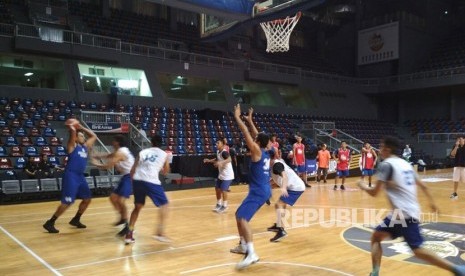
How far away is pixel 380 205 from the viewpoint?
10859 mm

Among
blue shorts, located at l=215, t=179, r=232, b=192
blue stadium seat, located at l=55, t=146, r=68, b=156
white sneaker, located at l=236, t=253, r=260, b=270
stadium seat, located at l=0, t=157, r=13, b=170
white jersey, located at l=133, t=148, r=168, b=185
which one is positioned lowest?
white sneaker, located at l=236, t=253, r=260, b=270

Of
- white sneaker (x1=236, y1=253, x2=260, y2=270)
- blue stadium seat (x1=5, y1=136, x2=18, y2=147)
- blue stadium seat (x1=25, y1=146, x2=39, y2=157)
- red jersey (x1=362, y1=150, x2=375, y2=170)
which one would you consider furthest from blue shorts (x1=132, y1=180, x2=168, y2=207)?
blue stadium seat (x1=5, y1=136, x2=18, y2=147)

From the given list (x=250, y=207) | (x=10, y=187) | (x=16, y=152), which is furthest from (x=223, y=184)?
(x=16, y=152)

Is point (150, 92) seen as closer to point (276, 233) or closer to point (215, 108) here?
point (215, 108)

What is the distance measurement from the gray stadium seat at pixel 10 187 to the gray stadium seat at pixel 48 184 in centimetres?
64

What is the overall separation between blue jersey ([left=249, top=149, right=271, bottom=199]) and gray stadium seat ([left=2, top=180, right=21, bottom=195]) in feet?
30.0

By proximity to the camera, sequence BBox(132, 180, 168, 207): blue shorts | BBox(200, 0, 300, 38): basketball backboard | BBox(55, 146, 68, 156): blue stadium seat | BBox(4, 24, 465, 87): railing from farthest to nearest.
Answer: BBox(4, 24, 465, 87): railing
BBox(55, 146, 68, 156): blue stadium seat
BBox(200, 0, 300, 38): basketball backboard
BBox(132, 180, 168, 207): blue shorts

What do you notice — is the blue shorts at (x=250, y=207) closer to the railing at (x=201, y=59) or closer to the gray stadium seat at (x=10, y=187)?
the gray stadium seat at (x=10, y=187)

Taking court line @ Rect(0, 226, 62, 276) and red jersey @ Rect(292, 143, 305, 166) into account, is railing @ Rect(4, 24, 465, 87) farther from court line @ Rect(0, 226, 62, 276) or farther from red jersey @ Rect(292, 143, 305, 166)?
court line @ Rect(0, 226, 62, 276)

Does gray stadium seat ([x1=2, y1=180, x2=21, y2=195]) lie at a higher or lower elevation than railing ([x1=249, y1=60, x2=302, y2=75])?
lower

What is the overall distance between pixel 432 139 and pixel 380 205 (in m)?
21.1

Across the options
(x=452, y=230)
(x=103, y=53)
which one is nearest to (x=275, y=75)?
(x=103, y=53)

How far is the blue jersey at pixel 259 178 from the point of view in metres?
5.76

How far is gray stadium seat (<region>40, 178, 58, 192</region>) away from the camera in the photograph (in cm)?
1250
